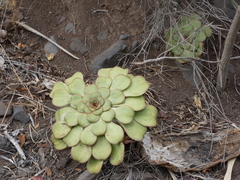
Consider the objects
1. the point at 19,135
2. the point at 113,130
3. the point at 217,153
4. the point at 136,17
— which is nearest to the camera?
the point at 113,130

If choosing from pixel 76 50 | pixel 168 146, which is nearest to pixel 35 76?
pixel 76 50

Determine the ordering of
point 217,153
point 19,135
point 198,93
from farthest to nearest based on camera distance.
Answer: point 198,93
point 19,135
point 217,153

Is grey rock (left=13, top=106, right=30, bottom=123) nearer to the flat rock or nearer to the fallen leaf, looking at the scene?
the fallen leaf

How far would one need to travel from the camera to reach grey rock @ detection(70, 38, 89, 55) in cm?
240

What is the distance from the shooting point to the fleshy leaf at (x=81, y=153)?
1.60m

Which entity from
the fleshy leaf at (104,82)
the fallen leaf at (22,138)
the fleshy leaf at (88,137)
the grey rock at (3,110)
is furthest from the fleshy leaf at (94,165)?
the grey rock at (3,110)

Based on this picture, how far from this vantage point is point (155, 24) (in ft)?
7.24

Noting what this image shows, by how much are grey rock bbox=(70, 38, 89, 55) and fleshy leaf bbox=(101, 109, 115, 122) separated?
0.89 m

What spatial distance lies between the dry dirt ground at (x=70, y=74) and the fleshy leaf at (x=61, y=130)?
28 cm

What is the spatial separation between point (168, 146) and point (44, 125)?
848 mm

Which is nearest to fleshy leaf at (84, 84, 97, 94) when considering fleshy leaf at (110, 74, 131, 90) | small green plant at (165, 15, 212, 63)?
fleshy leaf at (110, 74, 131, 90)

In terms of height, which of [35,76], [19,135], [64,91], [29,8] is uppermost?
[29,8]

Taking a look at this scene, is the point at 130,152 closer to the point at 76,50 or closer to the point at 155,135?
the point at 155,135

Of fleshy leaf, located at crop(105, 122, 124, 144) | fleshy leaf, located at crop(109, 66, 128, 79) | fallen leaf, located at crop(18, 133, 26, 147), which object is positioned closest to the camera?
fleshy leaf, located at crop(105, 122, 124, 144)
